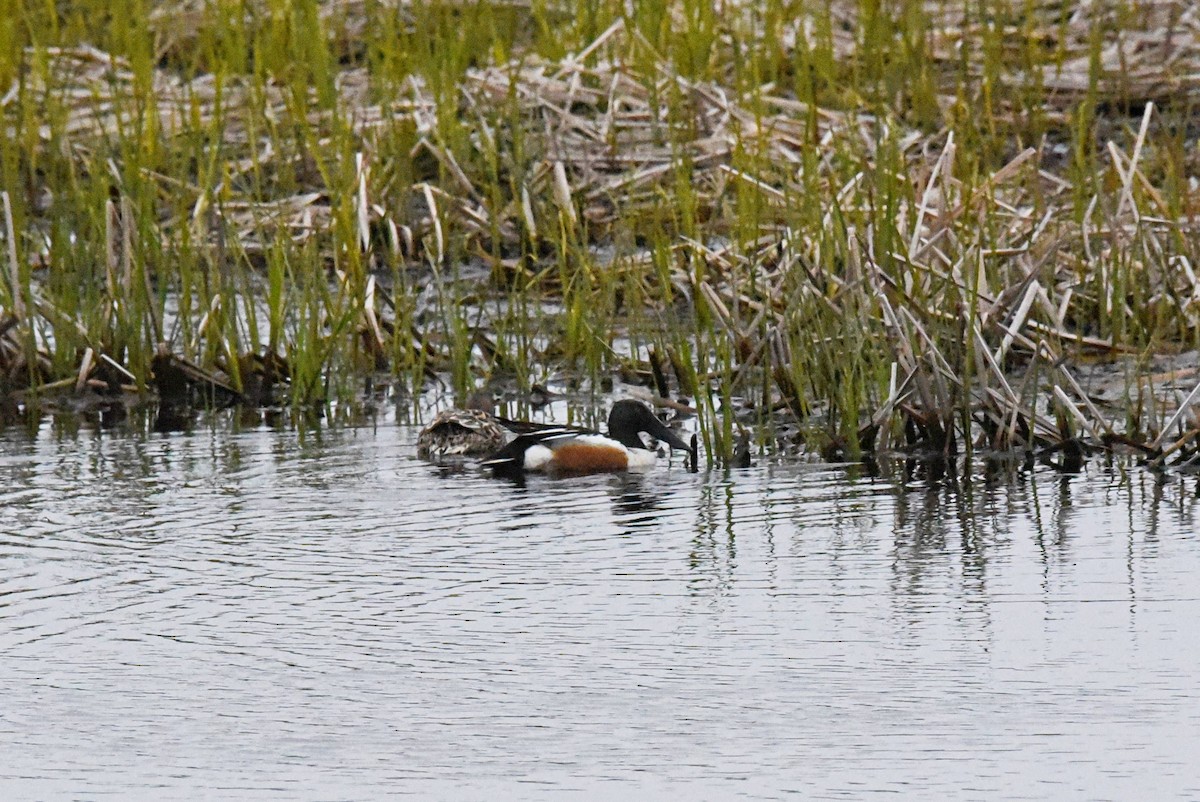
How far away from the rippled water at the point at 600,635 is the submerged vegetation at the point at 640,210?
31.5 inches

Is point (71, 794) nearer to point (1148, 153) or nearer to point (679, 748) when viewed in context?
point (679, 748)

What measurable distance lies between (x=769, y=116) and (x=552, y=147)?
3.59 feet

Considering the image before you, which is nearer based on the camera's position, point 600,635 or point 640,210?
point 600,635

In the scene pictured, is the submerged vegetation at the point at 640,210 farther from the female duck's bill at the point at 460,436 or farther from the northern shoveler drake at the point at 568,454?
the female duck's bill at the point at 460,436

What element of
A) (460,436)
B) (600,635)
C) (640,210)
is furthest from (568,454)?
(640,210)

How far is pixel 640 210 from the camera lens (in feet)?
31.8

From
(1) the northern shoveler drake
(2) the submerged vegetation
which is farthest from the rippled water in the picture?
(2) the submerged vegetation

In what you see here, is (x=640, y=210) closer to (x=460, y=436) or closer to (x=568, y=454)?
(x=460, y=436)

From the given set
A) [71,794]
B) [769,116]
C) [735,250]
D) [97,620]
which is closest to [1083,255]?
[735,250]

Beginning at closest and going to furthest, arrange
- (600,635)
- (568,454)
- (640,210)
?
(600,635) → (568,454) → (640,210)

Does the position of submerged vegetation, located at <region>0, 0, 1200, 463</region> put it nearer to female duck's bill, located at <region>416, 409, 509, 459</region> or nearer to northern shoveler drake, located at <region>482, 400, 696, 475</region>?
northern shoveler drake, located at <region>482, 400, 696, 475</region>

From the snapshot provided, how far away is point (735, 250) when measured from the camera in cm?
755

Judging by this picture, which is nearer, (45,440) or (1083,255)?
(45,440)

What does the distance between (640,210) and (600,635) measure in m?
5.17
